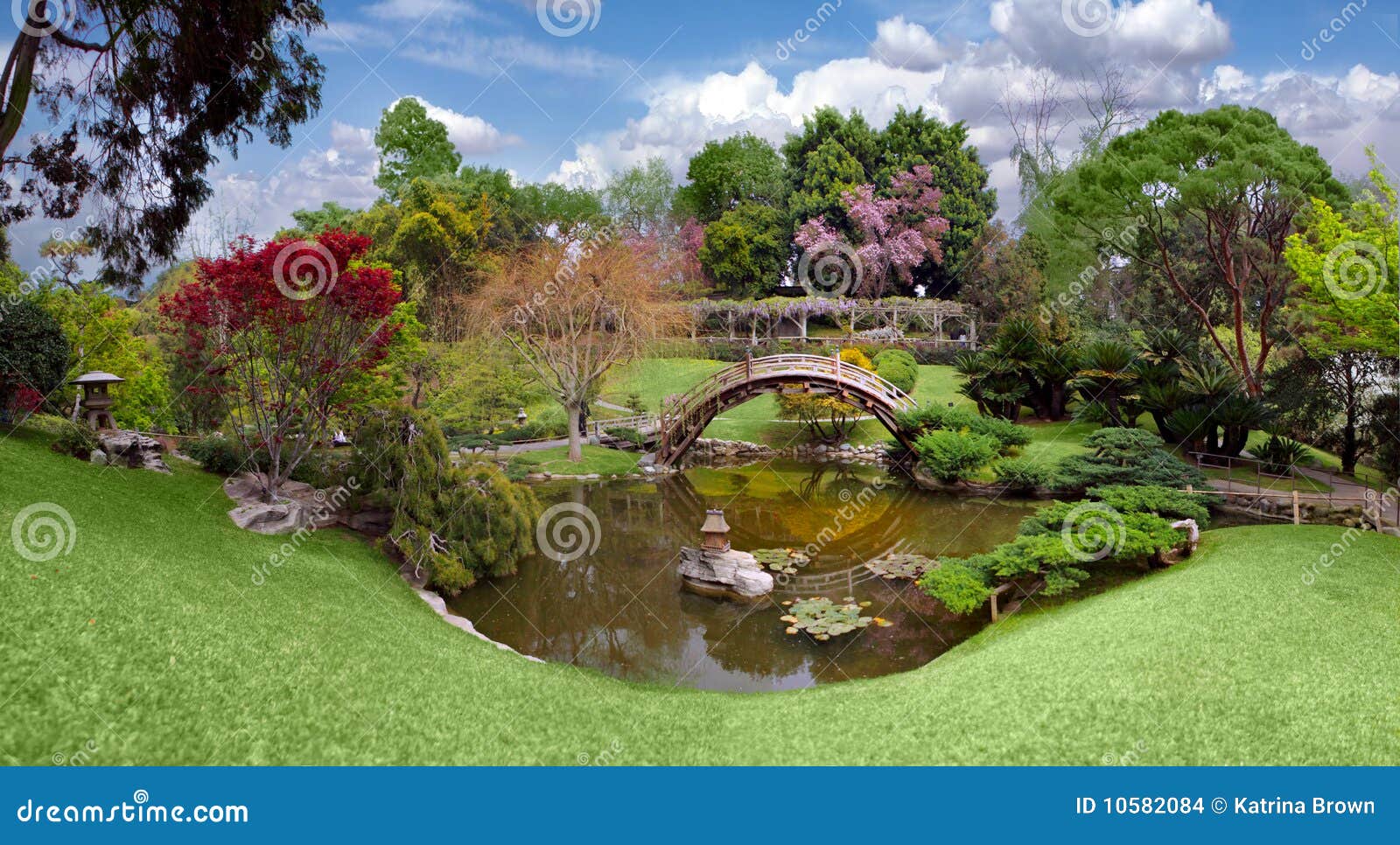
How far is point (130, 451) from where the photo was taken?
30.6 feet

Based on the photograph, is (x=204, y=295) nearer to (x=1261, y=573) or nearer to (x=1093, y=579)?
(x=1093, y=579)

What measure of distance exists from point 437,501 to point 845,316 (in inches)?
832

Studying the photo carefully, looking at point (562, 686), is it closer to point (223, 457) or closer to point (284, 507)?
point (284, 507)

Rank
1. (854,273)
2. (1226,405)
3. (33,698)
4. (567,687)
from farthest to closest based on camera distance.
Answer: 1. (854,273)
2. (1226,405)
3. (567,687)
4. (33,698)

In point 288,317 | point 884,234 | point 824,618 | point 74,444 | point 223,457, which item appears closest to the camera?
point 824,618

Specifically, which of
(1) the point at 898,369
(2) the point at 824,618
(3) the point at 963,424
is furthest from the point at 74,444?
(1) the point at 898,369

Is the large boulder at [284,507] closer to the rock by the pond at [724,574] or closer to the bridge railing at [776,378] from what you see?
the rock by the pond at [724,574]

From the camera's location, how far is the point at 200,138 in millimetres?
10336

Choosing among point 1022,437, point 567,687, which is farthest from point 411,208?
point 567,687

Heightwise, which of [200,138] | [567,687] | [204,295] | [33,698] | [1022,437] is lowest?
[567,687]

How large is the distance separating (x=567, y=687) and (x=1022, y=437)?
12.0m

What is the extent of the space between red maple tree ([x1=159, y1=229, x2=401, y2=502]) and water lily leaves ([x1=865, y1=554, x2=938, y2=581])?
714 centimetres

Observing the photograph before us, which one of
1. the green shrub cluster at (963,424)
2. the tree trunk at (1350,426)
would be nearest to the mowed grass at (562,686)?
the tree trunk at (1350,426)

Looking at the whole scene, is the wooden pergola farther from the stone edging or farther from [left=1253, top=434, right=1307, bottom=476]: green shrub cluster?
the stone edging
